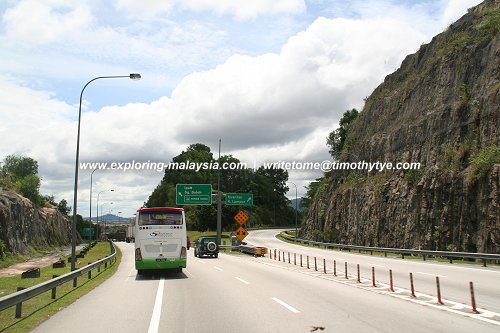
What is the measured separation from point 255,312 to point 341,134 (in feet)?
305

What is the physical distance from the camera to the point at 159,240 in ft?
74.3

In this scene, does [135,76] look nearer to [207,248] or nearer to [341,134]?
[207,248]

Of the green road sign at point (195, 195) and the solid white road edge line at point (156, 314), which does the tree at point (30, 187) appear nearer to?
the green road sign at point (195, 195)

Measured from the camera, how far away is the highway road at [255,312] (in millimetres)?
9727

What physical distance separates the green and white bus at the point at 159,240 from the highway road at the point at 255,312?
→ 438 cm

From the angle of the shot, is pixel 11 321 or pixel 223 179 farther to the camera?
pixel 223 179

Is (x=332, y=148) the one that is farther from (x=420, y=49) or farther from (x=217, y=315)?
(x=217, y=315)

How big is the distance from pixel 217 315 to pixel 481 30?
43282mm

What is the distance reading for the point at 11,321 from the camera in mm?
11383

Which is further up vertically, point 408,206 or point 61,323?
point 408,206

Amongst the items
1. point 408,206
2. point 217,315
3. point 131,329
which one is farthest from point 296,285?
point 408,206

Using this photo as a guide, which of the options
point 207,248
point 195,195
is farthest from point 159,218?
point 195,195

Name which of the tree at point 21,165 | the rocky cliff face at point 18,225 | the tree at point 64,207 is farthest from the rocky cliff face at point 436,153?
the tree at point 64,207

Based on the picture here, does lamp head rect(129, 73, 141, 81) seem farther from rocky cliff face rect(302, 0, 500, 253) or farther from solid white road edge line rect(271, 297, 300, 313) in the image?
rocky cliff face rect(302, 0, 500, 253)
